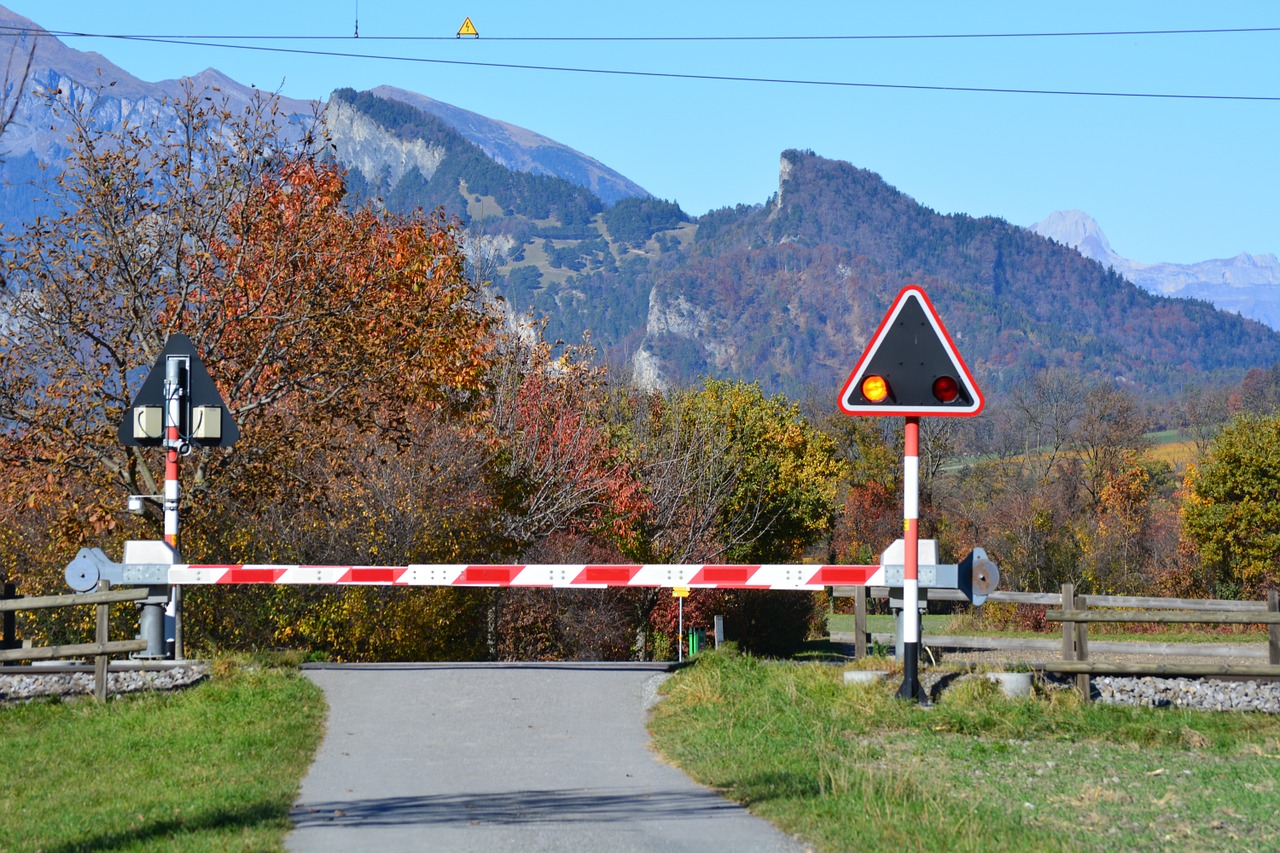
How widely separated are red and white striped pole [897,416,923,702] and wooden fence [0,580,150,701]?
248 inches

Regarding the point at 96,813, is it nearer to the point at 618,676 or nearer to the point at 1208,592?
the point at 618,676

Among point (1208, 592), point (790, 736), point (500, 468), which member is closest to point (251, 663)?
Answer: point (790, 736)

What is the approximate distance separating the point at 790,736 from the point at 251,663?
5551mm

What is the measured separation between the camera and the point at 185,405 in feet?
41.1

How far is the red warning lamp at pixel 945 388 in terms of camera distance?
10.1 metres

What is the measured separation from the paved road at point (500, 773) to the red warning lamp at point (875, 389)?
116 inches

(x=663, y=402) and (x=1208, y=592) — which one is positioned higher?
(x=663, y=402)

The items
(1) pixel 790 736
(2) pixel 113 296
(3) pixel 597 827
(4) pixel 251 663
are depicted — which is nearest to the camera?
(3) pixel 597 827

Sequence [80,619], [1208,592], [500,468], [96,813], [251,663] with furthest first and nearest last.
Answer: [1208,592] → [500,468] → [80,619] → [251,663] → [96,813]

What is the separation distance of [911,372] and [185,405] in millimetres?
6443

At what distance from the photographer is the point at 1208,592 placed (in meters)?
52.0

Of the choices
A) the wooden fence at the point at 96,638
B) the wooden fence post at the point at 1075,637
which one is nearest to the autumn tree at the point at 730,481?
the wooden fence post at the point at 1075,637

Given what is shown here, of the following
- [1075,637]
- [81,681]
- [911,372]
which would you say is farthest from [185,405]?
[1075,637]

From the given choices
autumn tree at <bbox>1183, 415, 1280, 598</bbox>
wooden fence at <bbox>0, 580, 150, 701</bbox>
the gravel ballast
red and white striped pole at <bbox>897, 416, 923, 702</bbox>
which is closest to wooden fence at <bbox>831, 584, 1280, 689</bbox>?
red and white striped pole at <bbox>897, 416, 923, 702</bbox>
